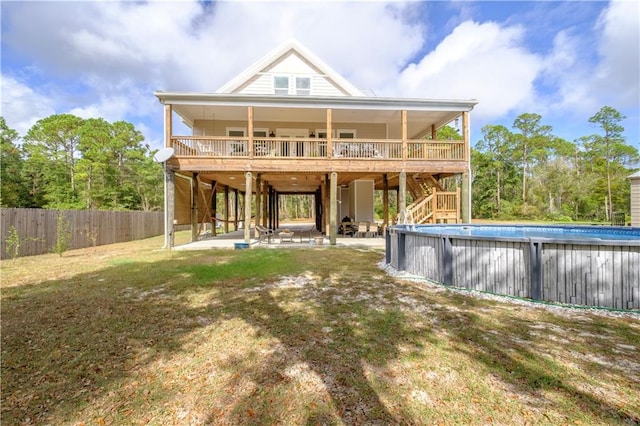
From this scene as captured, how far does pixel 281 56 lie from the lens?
1658 centimetres

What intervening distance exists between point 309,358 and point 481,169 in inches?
1730

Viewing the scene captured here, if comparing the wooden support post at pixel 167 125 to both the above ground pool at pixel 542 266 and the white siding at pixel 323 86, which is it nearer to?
the white siding at pixel 323 86

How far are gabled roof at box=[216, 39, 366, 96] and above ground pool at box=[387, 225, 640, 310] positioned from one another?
42.2 ft

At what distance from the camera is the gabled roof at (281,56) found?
1623 cm

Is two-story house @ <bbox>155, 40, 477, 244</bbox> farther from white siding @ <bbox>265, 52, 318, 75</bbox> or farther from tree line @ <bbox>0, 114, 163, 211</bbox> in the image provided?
tree line @ <bbox>0, 114, 163, 211</bbox>

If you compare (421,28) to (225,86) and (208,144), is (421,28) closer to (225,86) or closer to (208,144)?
(225,86)

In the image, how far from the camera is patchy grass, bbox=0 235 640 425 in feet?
7.49

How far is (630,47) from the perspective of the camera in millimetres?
25859

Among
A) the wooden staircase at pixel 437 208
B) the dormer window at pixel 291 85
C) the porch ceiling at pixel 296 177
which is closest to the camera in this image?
the wooden staircase at pixel 437 208

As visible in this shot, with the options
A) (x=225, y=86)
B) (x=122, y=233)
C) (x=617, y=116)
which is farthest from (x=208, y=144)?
(x=617, y=116)

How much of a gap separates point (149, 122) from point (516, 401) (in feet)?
174

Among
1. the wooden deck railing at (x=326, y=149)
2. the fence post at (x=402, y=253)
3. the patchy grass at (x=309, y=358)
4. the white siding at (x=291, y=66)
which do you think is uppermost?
the white siding at (x=291, y=66)

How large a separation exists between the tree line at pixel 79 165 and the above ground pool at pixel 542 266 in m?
35.8

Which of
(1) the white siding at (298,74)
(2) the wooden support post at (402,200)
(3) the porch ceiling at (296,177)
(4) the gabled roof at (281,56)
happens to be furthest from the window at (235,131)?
(2) the wooden support post at (402,200)
